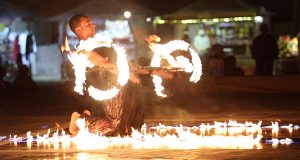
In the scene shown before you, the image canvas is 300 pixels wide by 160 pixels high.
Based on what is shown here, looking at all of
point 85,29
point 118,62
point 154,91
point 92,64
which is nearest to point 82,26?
point 85,29

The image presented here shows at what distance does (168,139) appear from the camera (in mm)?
10844

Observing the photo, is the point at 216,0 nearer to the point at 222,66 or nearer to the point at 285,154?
the point at 222,66

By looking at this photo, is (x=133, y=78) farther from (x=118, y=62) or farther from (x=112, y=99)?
(x=118, y=62)

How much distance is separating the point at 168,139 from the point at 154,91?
10.8 meters

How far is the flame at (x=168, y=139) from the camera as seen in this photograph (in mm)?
10125

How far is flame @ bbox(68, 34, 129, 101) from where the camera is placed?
35.8 ft

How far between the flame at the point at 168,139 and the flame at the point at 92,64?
550 millimetres

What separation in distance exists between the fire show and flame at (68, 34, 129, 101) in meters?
0.01

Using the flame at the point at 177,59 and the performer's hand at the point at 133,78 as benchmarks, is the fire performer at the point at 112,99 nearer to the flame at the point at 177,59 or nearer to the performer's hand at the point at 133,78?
the performer's hand at the point at 133,78

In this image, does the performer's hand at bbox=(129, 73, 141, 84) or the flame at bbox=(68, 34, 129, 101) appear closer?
the flame at bbox=(68, 34, 129, 101)

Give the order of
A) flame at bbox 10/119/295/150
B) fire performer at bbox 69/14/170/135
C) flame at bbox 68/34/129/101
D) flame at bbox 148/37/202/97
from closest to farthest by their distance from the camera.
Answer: flame at bbox 10/119/295/150, flame at bbox 68/34/129/101, fire performer at bbox 69/14/170/135, flame at bbox 148/37/202/97

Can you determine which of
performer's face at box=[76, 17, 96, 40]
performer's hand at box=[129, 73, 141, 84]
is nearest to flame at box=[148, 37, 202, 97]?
performer's hand at box=[129, 73, 141, 84]

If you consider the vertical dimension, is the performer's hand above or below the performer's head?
below

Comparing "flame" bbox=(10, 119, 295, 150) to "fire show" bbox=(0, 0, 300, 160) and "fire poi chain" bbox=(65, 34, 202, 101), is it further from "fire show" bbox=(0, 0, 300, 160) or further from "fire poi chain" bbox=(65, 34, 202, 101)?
"fire poi chain" bbox=(65, 34, 202, 101)
